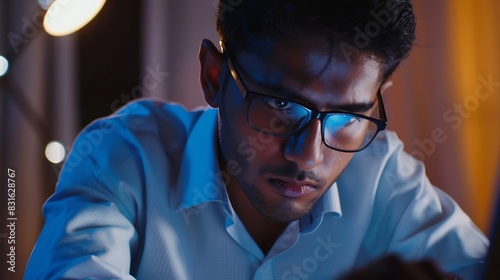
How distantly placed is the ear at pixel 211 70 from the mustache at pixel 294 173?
7.7 inches

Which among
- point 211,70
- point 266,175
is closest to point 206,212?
point 266,175

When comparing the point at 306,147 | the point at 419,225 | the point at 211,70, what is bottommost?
the point at 419,225

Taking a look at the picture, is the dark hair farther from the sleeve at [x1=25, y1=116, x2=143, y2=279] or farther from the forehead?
the sleeve at [x1=25, y1=116, x2=143, y2=279]

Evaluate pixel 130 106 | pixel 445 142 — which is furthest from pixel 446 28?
pixel 130 106

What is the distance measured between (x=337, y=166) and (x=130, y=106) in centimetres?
44

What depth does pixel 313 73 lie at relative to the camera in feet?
2.83

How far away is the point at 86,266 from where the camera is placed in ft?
2.51

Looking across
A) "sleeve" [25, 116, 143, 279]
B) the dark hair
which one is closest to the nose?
the dark hair

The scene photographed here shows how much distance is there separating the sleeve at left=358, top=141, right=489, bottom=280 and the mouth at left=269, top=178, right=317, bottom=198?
0.26 m

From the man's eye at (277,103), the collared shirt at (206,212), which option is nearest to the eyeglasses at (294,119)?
the man's eye at (277,103)

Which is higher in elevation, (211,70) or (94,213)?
(211,70)

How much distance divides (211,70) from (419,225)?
1.67 ft

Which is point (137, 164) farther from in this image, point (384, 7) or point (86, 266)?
point (384, 7)

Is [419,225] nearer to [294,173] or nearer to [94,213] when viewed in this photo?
[294,173]
